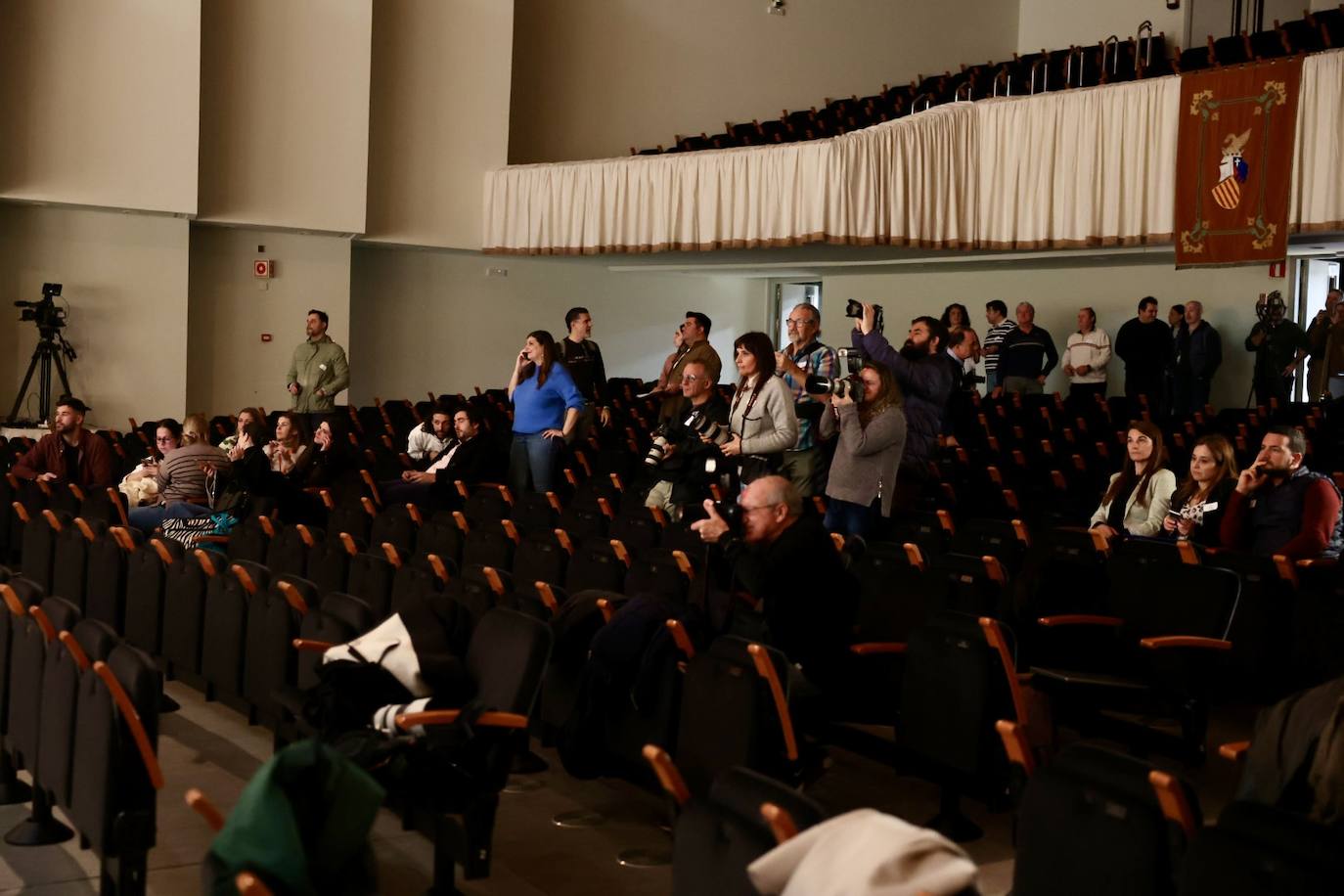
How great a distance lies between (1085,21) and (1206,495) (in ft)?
42.6

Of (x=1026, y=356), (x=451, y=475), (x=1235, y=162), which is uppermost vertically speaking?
(x=1235, y=162)

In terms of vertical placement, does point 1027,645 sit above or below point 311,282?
below

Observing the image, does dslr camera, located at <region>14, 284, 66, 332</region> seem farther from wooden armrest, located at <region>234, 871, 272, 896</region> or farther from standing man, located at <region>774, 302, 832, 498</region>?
wooden armrest, located at <region>234, 871, 272, 896</region>

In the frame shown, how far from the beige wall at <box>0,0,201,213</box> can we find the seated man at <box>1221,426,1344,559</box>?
958cm

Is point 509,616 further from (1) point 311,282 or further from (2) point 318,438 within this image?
(1) point 311,282

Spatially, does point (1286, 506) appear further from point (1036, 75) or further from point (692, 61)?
point (692, 61)

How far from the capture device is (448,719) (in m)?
3.45

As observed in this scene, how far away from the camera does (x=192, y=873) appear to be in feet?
11.7

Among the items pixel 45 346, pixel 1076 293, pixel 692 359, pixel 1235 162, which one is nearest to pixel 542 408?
pixel 692 359

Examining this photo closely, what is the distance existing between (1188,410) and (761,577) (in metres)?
9.01

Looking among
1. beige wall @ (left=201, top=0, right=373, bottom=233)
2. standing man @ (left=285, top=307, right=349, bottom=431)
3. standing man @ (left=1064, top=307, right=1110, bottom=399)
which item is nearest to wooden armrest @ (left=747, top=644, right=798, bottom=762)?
standing man @ (left=285, top=307, right=349, bottom=431)

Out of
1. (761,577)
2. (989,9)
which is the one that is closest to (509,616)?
(761,577)

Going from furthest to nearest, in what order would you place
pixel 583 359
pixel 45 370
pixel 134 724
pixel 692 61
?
1. pixel 692 61
2. pixel 45 370
3. pixel 583 359
4. pixel 134 724

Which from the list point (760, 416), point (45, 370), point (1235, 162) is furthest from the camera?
point (45, 370)
